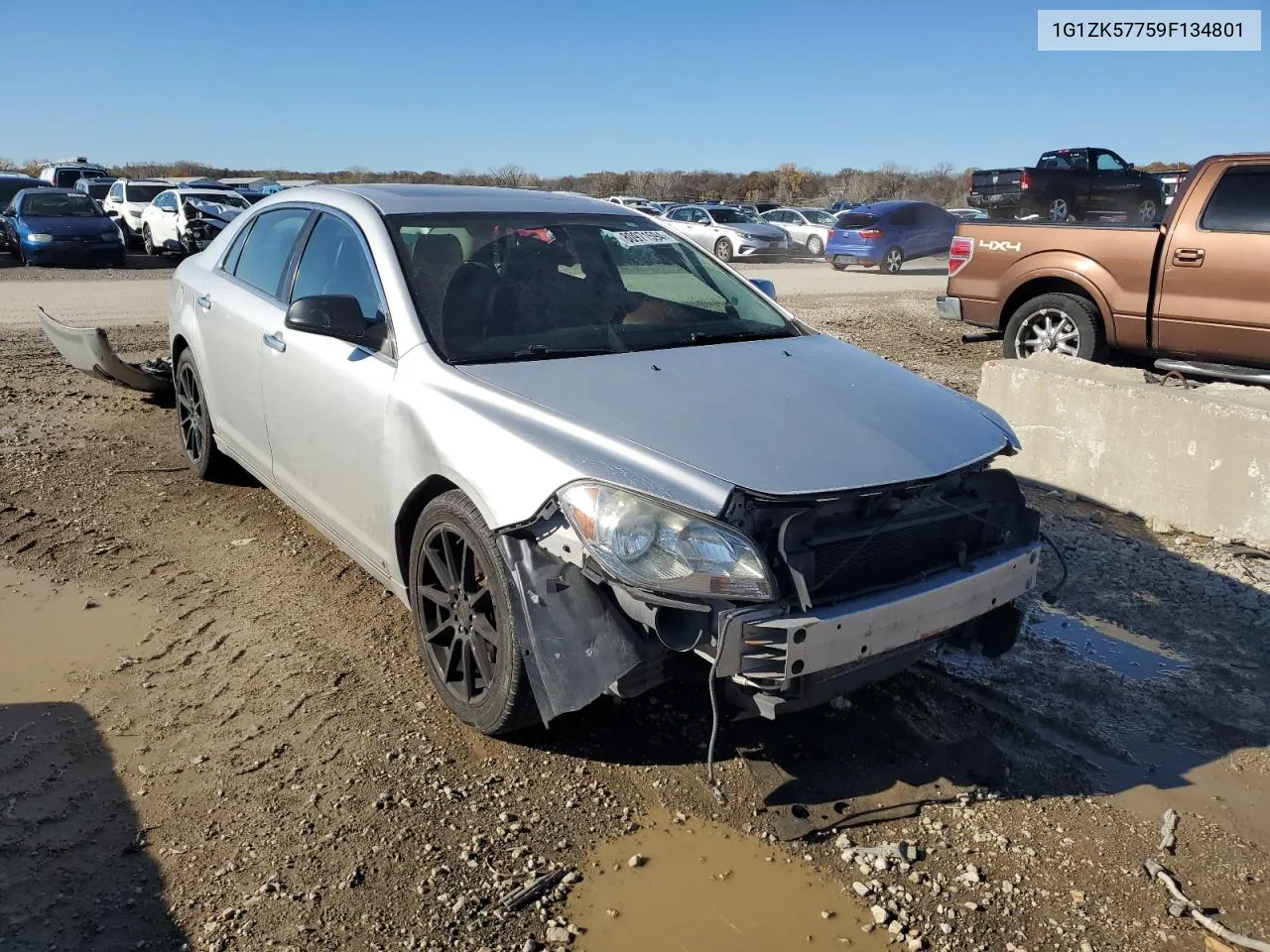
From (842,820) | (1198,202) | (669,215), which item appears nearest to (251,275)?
(842,820)

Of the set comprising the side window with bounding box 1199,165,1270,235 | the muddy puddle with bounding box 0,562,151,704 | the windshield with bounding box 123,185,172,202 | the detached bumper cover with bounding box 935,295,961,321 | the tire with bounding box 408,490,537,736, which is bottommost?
the muddy puddle with bounding box 0,562,151,704

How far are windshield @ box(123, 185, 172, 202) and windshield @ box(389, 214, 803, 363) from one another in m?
24.4

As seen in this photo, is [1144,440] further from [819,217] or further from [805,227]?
[819,217]

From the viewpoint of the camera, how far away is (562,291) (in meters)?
4.05

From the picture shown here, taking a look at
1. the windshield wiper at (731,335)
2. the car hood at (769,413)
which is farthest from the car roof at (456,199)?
the car hood at (769,413)

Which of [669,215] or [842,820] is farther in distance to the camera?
[669,215]

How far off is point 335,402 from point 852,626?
2193 mm

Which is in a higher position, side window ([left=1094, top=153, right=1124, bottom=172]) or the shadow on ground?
side window ([left=1094, top=153, right=1124, bottom=172])

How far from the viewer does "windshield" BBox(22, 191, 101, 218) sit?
20656mm

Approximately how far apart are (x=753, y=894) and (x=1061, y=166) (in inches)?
891

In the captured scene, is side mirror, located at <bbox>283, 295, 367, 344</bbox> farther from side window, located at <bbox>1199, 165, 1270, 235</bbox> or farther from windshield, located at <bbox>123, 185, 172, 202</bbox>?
windshield, located at <bbox>123, 185, 172, 202</bbox>

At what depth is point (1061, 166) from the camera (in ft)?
72.3

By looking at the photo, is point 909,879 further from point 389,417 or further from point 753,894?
point 389,417

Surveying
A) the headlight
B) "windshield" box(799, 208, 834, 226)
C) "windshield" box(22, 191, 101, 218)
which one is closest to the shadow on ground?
the headlight
